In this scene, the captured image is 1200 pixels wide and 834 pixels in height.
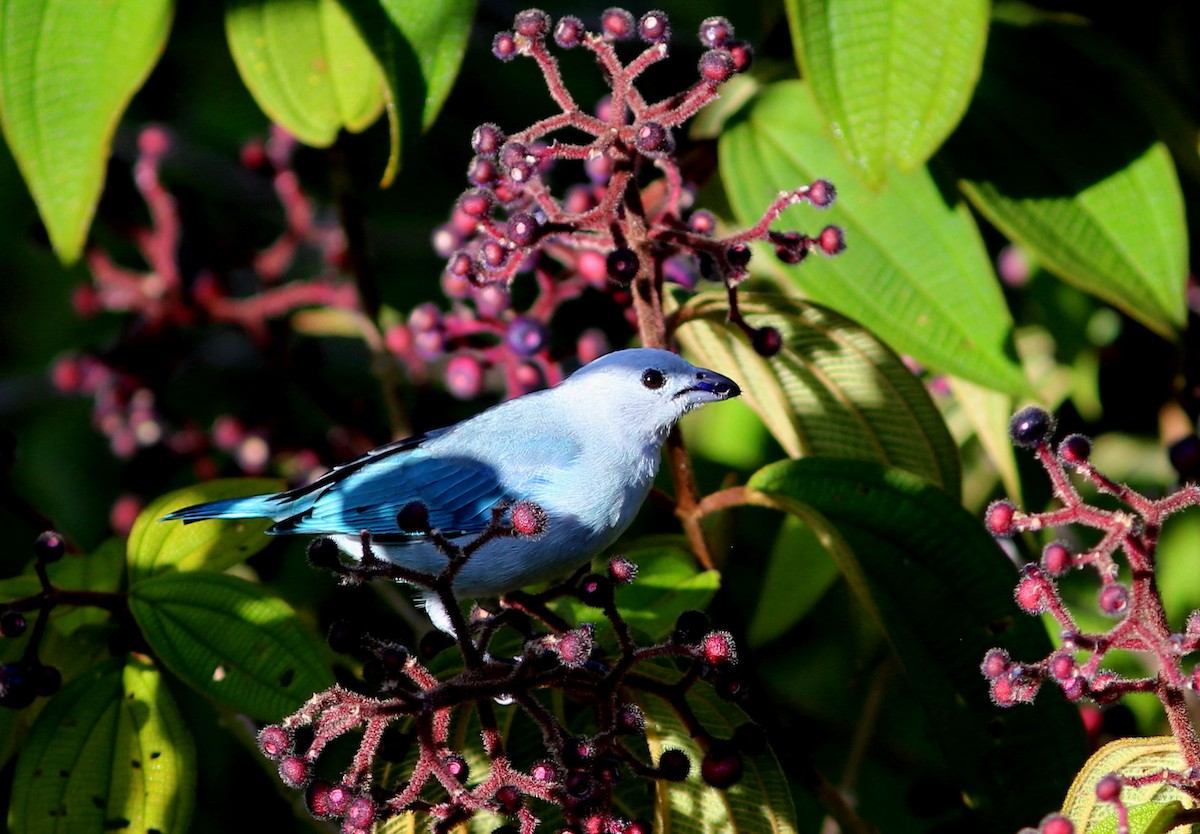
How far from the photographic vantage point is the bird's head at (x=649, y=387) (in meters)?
2.15

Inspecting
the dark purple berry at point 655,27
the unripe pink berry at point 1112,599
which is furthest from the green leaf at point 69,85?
the unripe pink berry at point 1112,599

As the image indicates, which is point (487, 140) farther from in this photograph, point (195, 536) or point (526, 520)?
point (195, 536)

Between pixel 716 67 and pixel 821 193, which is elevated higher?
pixel 716 67

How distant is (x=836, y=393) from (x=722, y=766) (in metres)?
0.73

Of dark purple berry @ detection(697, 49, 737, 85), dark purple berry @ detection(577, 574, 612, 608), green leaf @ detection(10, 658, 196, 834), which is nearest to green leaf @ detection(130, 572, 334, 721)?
green leaf @ detection(10, 658, 196, 834)

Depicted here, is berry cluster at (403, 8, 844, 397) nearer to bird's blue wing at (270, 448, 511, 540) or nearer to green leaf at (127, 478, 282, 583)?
bird's blue wing at (270, 448, 511, 540)

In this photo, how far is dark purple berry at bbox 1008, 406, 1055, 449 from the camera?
156 centimetres

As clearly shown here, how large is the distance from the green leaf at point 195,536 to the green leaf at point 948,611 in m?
0.84

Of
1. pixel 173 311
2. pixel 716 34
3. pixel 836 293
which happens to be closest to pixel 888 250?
pixel 836 293

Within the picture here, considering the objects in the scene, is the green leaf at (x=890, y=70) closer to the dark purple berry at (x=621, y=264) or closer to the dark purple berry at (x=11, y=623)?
the dark purple berry at (x=621, y=264)

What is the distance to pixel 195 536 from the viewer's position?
217 cm

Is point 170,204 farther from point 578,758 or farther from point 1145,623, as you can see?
point 1145,623

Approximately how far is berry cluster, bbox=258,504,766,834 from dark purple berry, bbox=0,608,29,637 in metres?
0.41

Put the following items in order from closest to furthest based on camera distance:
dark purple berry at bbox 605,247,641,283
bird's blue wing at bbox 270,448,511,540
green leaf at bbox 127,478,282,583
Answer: dark purple berry at bbox 605,247,641,283, green leaf at bbox 127,478,282,583, bird's blue wing at bbox 270,448,511,540
